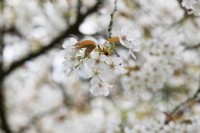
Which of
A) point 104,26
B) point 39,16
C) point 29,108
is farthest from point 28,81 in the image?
point 104,26

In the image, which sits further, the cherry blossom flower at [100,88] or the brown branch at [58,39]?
the brown branch at [58,39]

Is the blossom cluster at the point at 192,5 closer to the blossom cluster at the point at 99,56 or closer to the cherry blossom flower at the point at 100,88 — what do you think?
the blossom cluster at the point at 99,56

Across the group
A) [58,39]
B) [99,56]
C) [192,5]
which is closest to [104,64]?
[99,56]

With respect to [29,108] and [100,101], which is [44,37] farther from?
→ [29,108]

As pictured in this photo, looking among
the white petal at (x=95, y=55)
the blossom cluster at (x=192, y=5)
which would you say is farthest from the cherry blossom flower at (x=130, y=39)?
the blossom cluster at (x=192, y=5)

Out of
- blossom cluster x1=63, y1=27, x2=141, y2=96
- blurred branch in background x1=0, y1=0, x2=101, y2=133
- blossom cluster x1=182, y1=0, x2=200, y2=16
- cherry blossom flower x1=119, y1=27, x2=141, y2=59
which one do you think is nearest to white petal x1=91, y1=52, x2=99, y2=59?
blossom cluster x1=63, y1=27, x2=141, y2=96

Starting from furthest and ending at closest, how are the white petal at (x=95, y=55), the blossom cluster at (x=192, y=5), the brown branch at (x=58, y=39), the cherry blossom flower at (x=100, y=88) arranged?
the brown branch at (x=58, y=39), the blossom cluster at (x=192, y=5), the cherry blossom flower at (x=100, y=88), the white petal at (x=95, y=55)

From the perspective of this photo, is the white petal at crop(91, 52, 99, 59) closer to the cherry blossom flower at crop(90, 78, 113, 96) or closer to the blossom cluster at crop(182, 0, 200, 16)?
the cherry blossom flower at crop(90, 78, 113, 96)

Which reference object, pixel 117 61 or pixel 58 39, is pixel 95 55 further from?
pixel 58 39
